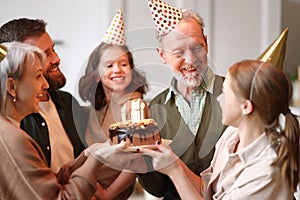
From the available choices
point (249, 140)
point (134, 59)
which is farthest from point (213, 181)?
point (134, 59)

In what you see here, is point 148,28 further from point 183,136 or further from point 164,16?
point 183,136

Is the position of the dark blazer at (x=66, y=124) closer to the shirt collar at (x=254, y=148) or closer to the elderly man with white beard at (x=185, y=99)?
the elderly man with white beard at (x=185, y=99)

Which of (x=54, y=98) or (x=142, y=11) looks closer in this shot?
(x=54, y=98)

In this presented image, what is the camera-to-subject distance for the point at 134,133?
750 mm

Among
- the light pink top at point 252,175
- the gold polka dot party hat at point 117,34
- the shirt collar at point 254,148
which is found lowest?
the light pink top at point 252,175

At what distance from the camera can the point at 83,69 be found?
773mm

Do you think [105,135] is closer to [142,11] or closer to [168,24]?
[168,24]

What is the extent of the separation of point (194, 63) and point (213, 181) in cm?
16

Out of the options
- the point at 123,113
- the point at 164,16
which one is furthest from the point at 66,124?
the point at 164,16

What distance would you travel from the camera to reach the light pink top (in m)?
0.72

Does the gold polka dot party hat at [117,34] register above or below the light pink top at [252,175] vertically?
above

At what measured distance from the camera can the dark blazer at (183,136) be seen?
0.78 m

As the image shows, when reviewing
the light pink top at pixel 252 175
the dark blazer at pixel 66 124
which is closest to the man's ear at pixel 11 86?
the dark blazer at pixel 66 124

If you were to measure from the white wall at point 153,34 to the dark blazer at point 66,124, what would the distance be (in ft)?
0.07
